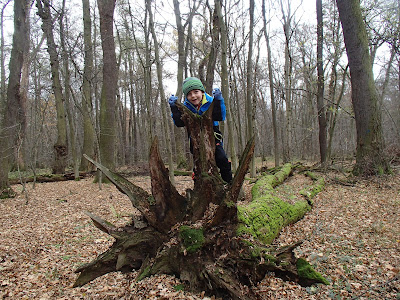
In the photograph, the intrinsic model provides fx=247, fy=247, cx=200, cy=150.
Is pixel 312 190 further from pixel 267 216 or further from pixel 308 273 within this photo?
pixel 308 273

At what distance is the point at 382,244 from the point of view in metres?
3.58

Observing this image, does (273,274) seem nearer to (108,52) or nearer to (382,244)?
(382,244)

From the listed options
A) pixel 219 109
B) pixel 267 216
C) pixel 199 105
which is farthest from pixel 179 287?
pixel 199 105

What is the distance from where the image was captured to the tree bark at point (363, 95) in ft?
25.2

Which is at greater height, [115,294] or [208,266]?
[208,266]

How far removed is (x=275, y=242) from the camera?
13.1ft

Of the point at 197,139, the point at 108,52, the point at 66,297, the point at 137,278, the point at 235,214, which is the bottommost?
the point at 66,297

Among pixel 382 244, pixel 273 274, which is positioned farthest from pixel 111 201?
pixel 382 244

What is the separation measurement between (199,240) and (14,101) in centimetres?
806

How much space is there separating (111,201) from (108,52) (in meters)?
6.15

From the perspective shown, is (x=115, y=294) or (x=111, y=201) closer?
(x=115, y=294)

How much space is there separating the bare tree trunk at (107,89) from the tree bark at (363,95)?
8389 millimetres

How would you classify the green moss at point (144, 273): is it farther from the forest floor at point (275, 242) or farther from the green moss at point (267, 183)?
the green moss at point (267, 183)

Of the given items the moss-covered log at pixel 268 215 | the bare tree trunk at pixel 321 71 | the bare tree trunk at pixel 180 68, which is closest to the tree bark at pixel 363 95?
the moss-covered log at pixel 268 215
